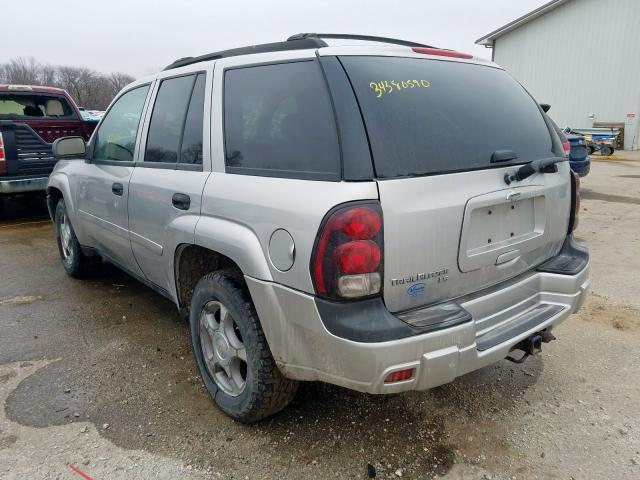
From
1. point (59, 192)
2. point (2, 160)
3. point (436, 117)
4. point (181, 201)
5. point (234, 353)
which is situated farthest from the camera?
point (2, 160)

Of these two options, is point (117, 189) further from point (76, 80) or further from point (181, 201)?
point (76, 80)

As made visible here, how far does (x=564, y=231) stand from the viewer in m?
2.72

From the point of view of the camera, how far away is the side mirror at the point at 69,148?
3.96m

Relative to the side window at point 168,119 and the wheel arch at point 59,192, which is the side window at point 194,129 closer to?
the side window at point 168,119

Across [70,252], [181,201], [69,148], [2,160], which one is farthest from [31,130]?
[181,201]

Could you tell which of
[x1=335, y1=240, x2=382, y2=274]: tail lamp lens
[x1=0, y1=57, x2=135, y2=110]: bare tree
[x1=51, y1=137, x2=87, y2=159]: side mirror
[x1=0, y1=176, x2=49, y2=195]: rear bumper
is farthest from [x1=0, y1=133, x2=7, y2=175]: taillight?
[x1=0, y1=57, x2=135, y2=110]: bare tree

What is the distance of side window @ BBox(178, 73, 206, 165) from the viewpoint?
268cm

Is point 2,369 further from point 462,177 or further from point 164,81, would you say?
point 462,177

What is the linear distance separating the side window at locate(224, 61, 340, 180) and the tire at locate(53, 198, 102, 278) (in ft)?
9.25

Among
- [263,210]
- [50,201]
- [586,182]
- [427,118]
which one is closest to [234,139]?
[263,210]

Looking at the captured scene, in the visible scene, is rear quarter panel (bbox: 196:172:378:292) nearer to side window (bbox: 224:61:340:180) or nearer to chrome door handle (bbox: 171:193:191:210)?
side window (bbox: 224:61:340:180)

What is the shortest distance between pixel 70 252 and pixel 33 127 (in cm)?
410

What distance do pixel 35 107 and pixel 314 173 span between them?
8340 millimetres

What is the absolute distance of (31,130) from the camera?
690 cm
